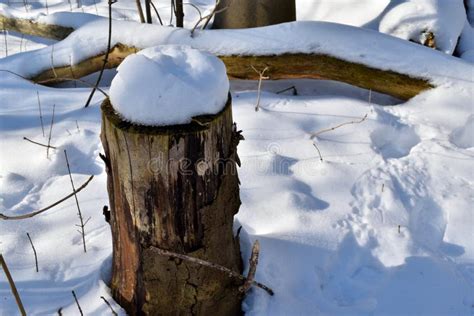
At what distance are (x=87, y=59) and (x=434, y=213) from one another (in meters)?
2.80

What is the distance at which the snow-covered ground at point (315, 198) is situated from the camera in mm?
2180

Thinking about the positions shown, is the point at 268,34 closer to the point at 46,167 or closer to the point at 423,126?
the point at 423,126

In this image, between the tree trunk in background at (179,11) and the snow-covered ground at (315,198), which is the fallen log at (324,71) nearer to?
the snow-covered ground at (315,198)

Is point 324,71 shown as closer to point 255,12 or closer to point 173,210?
point 255,12

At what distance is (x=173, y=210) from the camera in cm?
177

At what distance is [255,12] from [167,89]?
2797 millimetres

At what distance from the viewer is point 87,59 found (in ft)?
13.1

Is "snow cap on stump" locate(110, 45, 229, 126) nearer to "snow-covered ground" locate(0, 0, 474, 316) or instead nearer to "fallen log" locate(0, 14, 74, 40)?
"snow-covered ground" locate(0, 0, 474, 316)

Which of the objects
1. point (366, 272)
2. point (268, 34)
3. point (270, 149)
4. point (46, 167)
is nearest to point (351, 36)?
point (268, 34)

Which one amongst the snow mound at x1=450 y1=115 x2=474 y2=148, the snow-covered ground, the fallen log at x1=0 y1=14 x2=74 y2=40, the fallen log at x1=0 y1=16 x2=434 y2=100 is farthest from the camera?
the fallen log at x1=0 y1=14 x2=74 y2=40

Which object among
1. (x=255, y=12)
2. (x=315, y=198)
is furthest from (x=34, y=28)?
(x=315, y=198)

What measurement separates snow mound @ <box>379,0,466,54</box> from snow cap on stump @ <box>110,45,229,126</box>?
3.30 metres

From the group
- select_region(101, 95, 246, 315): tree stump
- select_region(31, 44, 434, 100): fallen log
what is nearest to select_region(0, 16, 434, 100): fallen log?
select_region(31, 44, 434, 100): fallen log

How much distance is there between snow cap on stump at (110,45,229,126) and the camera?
1637 millimetres
